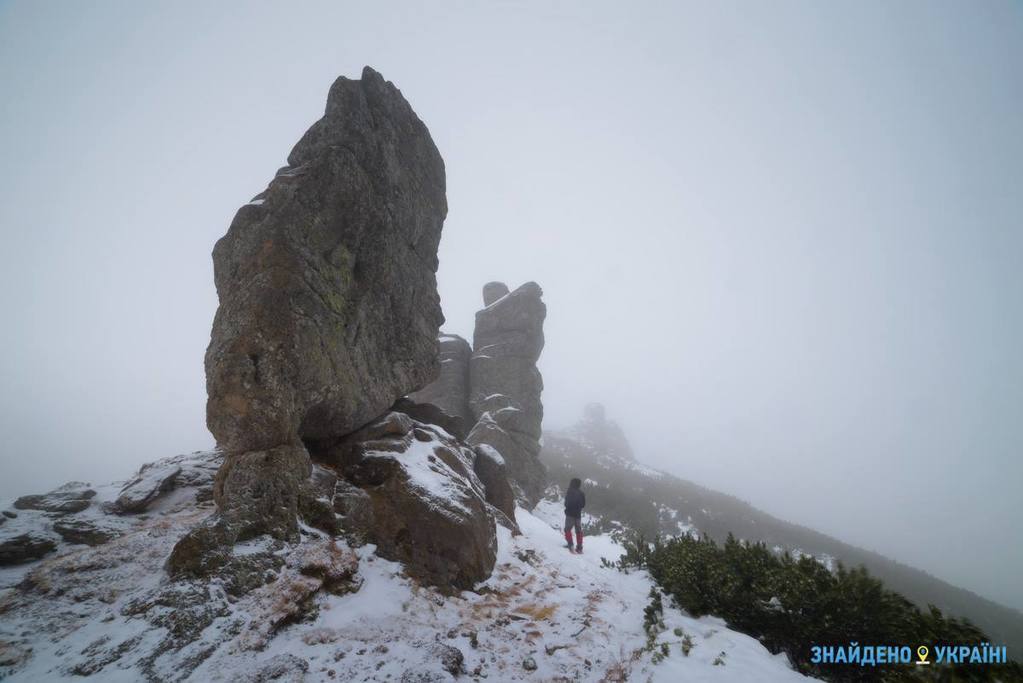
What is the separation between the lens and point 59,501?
7723 mm

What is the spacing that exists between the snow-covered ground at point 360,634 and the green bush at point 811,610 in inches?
22.4

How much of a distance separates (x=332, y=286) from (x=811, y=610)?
1032cm

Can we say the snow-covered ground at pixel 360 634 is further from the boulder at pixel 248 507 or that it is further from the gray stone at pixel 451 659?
the boulder at pixel 248 507

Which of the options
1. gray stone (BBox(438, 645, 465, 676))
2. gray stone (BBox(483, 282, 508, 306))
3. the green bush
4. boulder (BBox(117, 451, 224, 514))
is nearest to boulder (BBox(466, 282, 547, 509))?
gray stone (BBox(483, 282, 508, 306))

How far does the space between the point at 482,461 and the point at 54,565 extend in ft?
27.3

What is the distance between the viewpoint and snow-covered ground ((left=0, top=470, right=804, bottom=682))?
4504mm

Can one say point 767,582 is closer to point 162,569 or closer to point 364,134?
point 162,569

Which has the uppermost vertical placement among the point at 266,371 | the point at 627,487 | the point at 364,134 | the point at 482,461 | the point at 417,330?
the point at 364,134

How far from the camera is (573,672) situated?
570cm

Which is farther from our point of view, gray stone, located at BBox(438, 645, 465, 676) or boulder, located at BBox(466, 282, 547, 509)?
boulder, located at BBox(466, 282, 547, 509)

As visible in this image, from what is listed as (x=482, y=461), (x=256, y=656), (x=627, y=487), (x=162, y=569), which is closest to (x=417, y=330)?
(x=482, y=461)

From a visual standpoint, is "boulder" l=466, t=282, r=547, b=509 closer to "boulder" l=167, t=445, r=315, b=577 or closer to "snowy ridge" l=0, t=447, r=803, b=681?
"snowy ridge" l=0, t=447, r=803, b=681

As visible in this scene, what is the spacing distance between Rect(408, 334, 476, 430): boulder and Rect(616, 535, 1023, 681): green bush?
1503 centimetres

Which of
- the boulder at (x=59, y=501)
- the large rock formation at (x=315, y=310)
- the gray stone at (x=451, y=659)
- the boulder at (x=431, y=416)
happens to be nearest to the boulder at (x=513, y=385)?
the boulder at (x=431, y=416)
